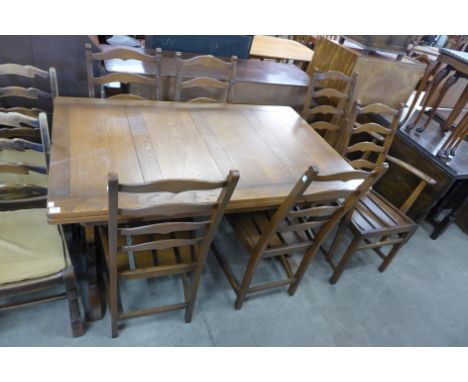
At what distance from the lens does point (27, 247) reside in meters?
1.25

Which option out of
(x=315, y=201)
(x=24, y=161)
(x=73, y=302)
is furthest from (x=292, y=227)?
(x=24, y=161)

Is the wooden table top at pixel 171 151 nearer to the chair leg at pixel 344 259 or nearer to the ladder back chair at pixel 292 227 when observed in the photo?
the ladder back chair at pixel 292 227

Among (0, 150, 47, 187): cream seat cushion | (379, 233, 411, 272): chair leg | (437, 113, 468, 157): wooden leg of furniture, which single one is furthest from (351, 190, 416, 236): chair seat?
(0, 150, 47, 187): cream seat cushion

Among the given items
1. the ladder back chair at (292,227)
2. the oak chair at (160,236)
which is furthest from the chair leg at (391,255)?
the oak chair at (160,236)

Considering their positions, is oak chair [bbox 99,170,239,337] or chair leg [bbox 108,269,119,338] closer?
oak chair [bbox 99,170,239,337]

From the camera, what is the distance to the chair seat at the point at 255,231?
1610 mm

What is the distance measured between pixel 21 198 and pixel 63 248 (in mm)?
361

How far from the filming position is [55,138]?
54.7 inches

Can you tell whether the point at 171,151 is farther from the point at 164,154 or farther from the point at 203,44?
the point at 203,44

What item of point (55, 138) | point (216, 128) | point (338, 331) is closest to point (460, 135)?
point (338, 331)

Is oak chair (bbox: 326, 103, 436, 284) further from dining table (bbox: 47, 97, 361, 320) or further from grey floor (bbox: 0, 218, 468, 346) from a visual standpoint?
dining table (bbox: 47, 97, 361, 320)

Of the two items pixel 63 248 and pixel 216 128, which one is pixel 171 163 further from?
pixel 63 248

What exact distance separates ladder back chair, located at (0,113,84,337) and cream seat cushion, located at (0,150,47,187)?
0.19 meters

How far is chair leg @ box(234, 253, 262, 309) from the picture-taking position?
4.97ft
